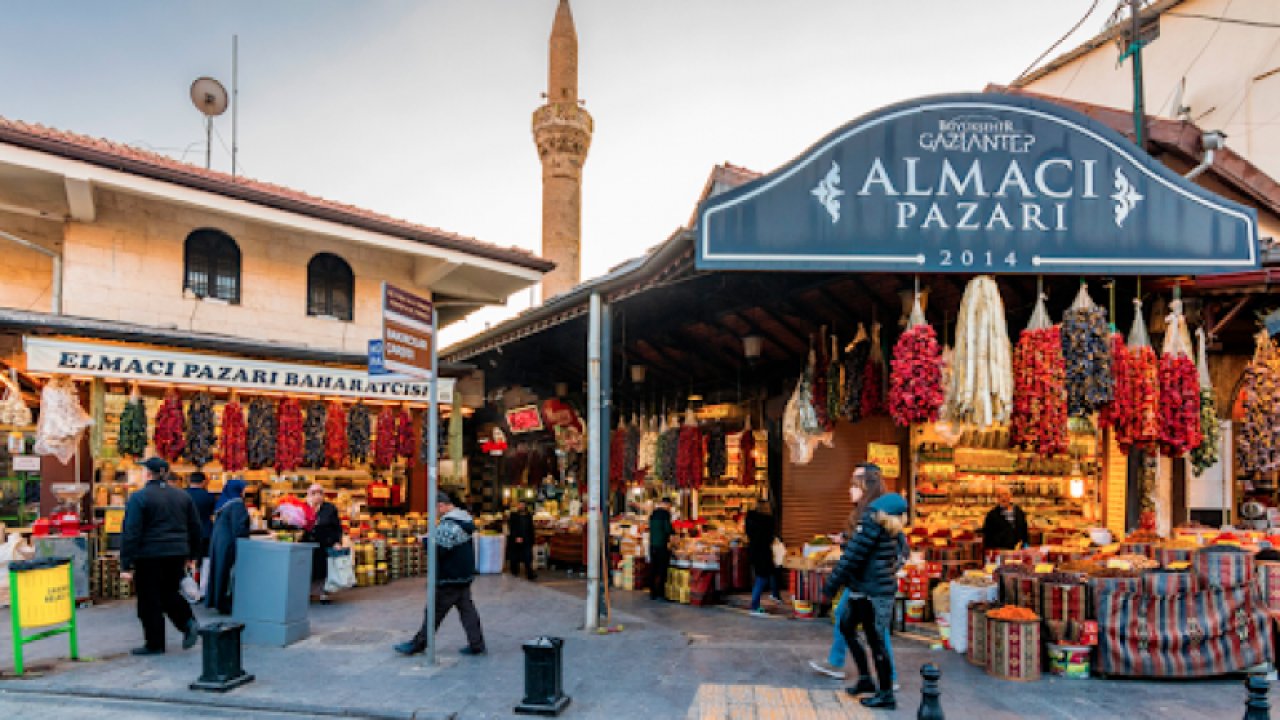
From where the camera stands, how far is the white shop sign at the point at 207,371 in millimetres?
11656

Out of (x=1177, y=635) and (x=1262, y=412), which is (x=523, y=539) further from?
(x=1262, y=412)

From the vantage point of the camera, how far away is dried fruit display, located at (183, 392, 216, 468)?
1262 cm

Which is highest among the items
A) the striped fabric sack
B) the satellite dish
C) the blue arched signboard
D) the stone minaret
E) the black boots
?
the stone minaret

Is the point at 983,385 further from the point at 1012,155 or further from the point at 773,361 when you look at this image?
the point at 773,361

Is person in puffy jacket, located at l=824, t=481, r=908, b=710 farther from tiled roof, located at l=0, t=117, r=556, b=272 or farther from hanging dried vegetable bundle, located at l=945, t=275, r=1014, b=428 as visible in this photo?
tiled roof, located at l=0, t=117, r=556, b=272

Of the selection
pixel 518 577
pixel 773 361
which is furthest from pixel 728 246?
pixel 518 577

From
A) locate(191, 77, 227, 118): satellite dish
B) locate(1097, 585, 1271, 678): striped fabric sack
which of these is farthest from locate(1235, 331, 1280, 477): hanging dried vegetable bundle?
locate(191, 77, 227, 118): satellite dish

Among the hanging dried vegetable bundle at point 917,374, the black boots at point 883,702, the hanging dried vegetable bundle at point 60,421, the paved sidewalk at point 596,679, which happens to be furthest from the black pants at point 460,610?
the hanging dried vegetable bundle at point 60,421

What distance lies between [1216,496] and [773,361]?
6.62 m

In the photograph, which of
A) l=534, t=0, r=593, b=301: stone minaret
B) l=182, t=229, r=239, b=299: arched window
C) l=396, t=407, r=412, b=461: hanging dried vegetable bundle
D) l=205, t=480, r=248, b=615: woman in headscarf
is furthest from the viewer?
l=534, t=0, r=593, b=301: stone minaret

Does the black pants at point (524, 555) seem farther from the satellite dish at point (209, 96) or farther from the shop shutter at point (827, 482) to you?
the satellite dish at point (209, 96)

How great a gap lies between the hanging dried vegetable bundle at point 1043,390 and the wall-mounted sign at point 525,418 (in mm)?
10974

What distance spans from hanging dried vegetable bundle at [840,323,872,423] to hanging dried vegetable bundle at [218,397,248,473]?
362 inches

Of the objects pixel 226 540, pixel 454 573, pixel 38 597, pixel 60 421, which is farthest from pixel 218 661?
pixel 60 421
